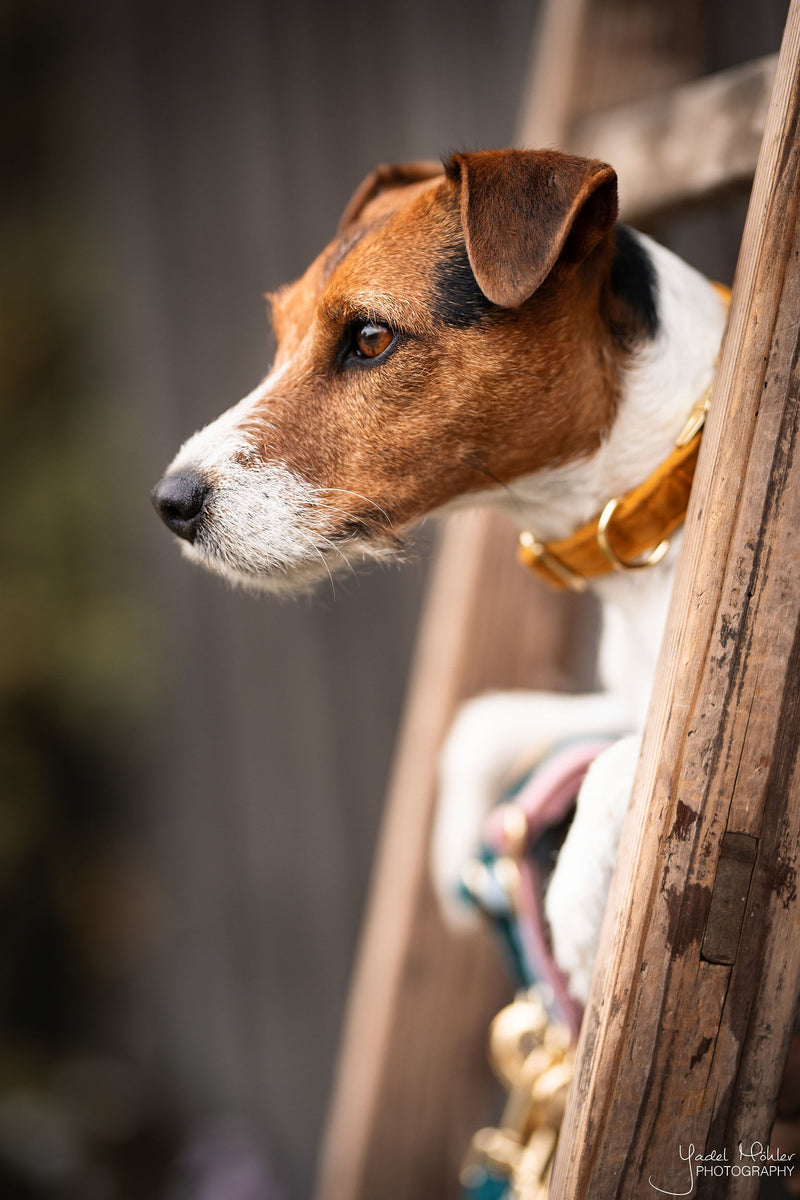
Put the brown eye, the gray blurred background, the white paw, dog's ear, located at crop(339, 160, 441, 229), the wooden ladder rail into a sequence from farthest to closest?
the gray blurred background < the wooden ladder rail < dog's ear, located at crop(339, 160, 441, 229) < the brown eye < the white paw

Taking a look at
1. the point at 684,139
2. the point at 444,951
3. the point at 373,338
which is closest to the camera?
the point at 373,338

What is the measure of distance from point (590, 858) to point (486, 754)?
14.3 inches

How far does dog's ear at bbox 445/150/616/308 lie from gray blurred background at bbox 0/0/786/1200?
4.57 ft

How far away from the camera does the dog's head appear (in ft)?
2.69

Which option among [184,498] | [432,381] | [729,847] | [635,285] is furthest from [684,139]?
[729,847]

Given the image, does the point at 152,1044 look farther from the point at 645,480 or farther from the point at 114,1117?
the point at 645,480

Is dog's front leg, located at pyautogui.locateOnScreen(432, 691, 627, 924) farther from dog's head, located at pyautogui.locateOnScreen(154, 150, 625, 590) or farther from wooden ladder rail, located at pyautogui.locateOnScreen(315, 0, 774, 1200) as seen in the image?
dog's head, located at pyautogui.locateOnScreen(154, 150, 625, 590)

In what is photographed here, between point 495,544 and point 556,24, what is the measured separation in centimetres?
76

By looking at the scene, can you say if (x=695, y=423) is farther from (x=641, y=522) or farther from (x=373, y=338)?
(x=373, y=338)

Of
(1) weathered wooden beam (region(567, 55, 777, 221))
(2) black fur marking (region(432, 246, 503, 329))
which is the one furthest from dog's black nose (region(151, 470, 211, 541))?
(1) weathered wooden beam (region(567, 55, 777, 221))

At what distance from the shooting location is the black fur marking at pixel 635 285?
33.9 inches

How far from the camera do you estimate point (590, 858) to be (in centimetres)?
74

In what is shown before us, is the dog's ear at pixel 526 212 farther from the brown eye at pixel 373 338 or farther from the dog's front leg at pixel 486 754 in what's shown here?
the dog's front leg at pixel 486 754

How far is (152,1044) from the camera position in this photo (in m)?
2.96
